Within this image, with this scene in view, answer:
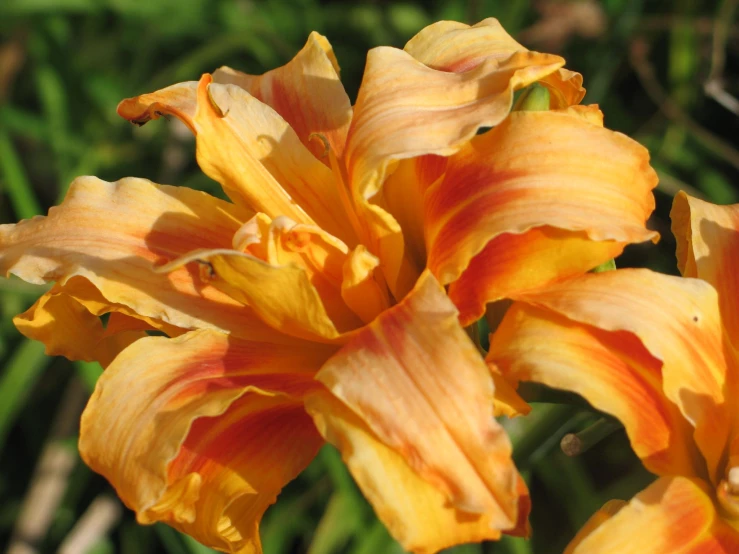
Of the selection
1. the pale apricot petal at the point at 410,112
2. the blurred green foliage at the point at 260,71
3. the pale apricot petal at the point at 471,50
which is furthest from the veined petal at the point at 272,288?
the blurred green foliage at the point at 260,71

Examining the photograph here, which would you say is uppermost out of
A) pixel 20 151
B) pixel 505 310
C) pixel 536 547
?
pixel 505 310

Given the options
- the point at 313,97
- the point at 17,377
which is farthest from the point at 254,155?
the point at 17,377

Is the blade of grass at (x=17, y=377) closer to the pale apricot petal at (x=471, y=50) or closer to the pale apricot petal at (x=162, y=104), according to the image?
the pale apricot petal at (x=162, y=104)

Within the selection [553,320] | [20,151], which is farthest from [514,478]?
[20,151]

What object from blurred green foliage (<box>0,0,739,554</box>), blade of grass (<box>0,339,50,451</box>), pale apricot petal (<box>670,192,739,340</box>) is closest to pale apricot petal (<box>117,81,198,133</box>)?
pale apricot petal (<box>670,192,739,340</box>)

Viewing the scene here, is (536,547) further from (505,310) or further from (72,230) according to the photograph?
(72,230)

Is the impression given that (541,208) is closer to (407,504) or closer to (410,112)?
(410,112)
